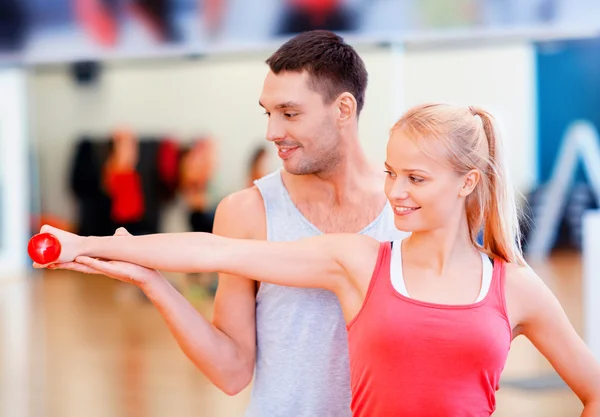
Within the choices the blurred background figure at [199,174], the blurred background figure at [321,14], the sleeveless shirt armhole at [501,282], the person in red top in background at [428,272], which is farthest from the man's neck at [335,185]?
the blurred background figure at [199,174]

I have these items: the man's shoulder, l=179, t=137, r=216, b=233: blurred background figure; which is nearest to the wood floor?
l=179, t=137, r=216, b=233: blurred background figure

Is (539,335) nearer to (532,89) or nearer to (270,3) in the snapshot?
(270,3)

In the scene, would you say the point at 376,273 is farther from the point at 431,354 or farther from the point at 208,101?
the point at 208,101

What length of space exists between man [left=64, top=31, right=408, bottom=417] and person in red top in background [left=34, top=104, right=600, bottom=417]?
0.19m

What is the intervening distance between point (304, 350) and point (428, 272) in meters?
0.38

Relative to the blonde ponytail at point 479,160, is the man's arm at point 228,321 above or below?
below

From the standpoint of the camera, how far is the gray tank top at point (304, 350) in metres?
1.88

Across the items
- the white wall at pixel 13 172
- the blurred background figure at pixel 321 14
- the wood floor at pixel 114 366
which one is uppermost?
the blurred background figure at pixel 321 14

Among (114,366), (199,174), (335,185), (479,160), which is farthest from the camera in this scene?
(199,174)

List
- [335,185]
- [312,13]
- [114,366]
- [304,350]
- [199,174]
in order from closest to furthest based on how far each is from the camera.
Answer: [304,350] < [335,185] < [312,13] < [114,366] < [199,174]

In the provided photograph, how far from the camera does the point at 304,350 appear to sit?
188 cm

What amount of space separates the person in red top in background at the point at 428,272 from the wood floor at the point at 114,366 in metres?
2.75

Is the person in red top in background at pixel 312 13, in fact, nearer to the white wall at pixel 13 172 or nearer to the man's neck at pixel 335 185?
the man's neck at pixel 335 185

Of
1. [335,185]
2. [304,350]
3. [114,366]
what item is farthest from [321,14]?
[304,350]
